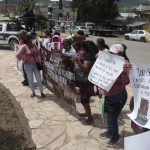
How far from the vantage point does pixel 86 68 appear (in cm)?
691

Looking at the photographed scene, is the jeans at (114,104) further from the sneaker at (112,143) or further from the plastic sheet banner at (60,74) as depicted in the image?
the plastic sheet banner at (60,74)

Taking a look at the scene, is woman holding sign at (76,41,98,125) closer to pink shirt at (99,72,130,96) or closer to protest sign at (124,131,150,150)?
pink shirt at (99,72,130,96)

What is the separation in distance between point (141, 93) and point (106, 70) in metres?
1.00

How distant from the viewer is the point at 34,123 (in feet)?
25.1

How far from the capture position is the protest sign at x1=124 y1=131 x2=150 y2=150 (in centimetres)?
471

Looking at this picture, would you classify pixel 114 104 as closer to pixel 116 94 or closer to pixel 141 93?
pixel 116 94

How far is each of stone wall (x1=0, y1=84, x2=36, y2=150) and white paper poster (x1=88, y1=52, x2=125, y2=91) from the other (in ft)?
5.08

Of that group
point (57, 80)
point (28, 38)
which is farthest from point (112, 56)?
point (28, 38)

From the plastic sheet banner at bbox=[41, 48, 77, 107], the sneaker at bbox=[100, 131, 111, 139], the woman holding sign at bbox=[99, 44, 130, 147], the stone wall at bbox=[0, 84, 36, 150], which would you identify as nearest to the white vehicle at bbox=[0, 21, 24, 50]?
the plastic sheet banner at bbox=[41, 48, 77, 107]

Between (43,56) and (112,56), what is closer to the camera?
(112,56)

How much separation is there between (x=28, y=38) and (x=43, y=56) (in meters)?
0.69

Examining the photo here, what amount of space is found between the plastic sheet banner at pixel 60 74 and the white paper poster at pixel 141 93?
7.31 ft

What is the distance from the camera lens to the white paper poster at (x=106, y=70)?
19.6 feet

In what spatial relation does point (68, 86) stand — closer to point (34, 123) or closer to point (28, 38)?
point (34, 123)
